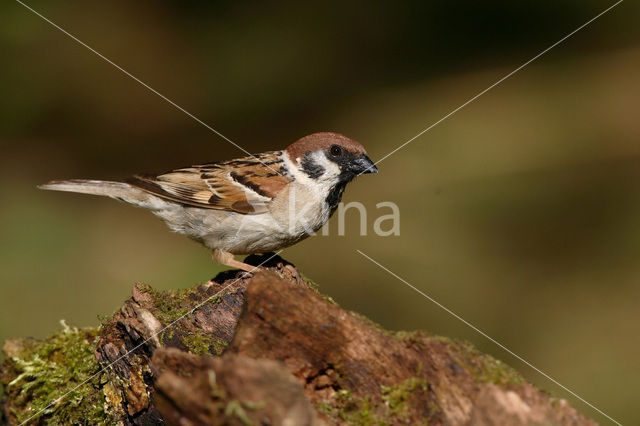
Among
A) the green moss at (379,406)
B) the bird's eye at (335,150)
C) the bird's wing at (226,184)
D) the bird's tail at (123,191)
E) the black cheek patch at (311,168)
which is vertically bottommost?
the green moss at (379,406)

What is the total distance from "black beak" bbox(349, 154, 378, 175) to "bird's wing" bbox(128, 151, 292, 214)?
0.53m

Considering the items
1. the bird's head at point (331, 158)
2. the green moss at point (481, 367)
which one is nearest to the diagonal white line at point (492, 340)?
the bird's head at point (331, 158)

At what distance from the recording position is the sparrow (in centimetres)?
472

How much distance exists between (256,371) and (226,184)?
3.09 m

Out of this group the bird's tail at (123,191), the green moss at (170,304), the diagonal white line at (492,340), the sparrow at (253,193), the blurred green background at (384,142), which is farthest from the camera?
the blurred green background at (384,142)

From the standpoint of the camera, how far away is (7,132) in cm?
839

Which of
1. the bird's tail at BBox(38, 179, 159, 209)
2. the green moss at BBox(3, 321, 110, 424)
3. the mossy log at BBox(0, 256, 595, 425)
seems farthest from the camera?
the bird's tail at BBox(38, 179, 159, 209)

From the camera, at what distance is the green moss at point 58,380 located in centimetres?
361

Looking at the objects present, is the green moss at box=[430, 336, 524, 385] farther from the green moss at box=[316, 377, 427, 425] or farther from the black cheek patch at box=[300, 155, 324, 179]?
the black cheek patch at box=[300, 155, 324, 179]

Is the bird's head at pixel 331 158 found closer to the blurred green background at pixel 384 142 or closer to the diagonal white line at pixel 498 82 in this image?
the blurred green background at pixel 384 142

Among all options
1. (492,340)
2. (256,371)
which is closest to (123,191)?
(256,371)

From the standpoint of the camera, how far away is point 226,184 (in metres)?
4.99

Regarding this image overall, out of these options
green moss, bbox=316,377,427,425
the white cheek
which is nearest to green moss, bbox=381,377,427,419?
green moss, bbox=316,377,427,425

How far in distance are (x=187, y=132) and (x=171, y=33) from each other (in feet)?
4.71
